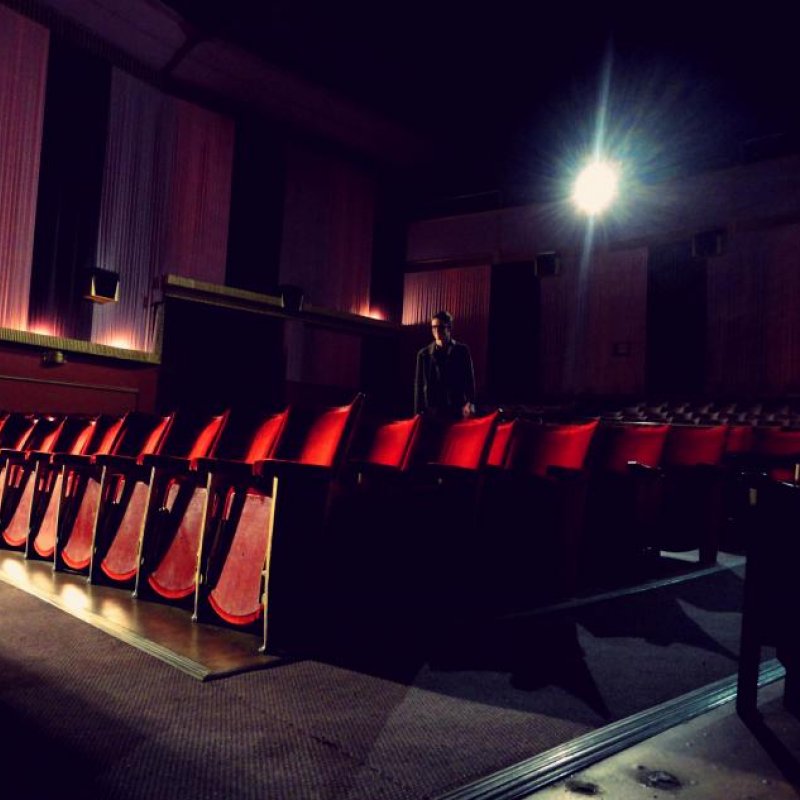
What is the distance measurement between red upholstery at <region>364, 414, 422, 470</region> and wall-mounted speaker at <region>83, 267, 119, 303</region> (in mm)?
2501

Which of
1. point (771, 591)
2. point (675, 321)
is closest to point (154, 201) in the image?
point (675, 321)

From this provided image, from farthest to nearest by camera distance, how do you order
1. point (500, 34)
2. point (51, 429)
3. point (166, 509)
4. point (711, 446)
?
point (500, 34)
point (51, 429)
point (711, 446)
point (166, 509)

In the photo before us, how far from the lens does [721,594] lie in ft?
4.16

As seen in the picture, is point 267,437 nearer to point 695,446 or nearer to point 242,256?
point 695,446

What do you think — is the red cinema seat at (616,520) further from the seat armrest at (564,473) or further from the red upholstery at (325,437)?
the red upholstery at (325,437)

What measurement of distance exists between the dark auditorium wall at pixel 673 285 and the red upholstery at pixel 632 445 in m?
2.32

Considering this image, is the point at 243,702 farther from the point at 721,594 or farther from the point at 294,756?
the point at 721,594

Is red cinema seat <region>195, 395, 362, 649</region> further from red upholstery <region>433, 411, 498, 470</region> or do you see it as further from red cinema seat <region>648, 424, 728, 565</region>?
red cinema seat <region>648, 424, 728, 565</region>

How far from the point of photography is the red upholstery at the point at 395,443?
3.78 ft

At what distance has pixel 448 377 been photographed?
1.68 metres

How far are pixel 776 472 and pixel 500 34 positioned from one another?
2.22m

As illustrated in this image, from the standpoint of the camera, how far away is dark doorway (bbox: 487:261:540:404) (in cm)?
427

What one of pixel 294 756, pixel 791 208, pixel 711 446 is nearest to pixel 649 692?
pixel 294 756

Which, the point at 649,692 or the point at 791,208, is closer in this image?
the point at 649,692
